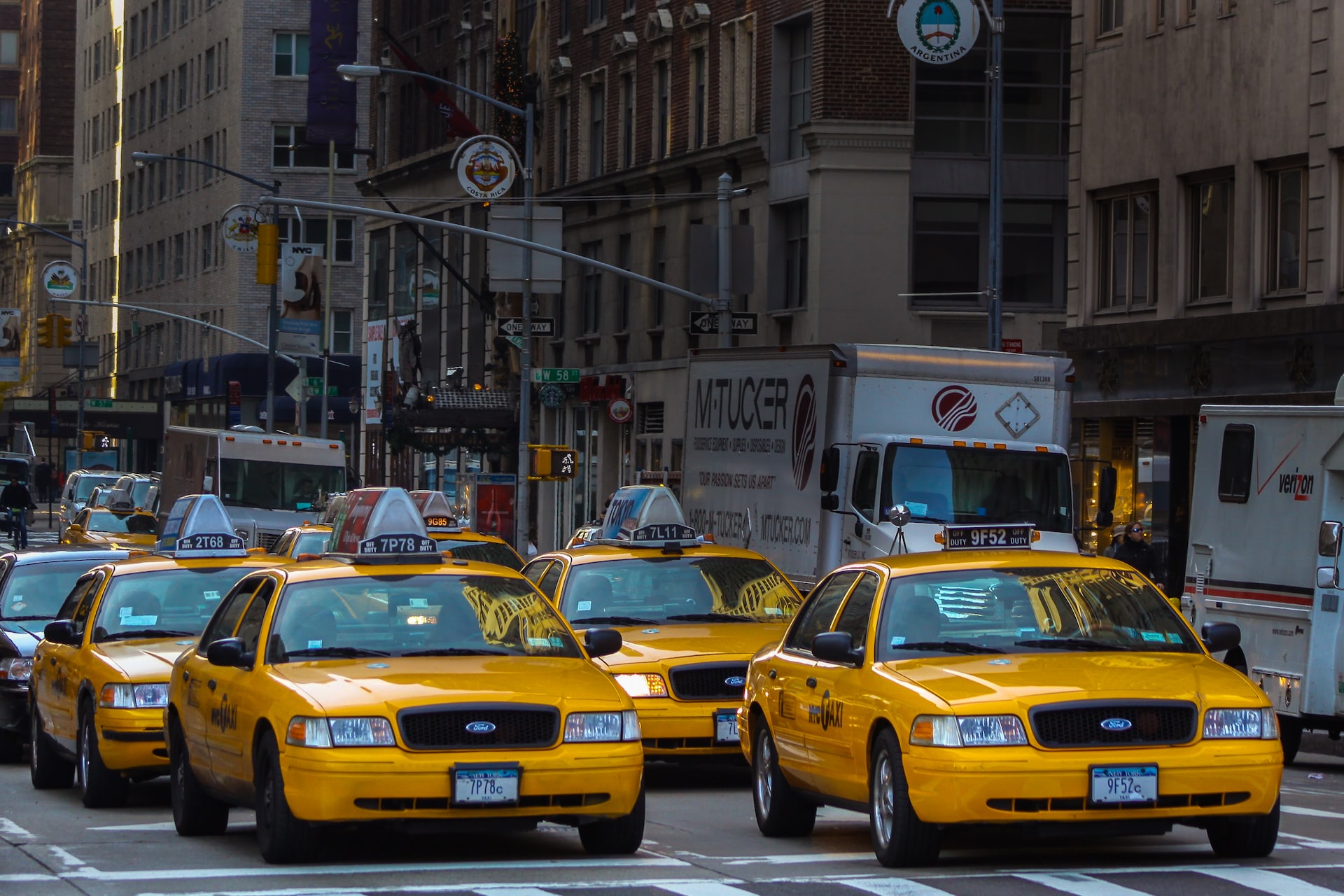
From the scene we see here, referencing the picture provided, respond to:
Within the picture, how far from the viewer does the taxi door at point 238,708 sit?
36.5 ft

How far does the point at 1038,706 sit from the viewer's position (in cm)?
1002

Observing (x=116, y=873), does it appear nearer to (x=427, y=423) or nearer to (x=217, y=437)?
(x=217, y=437)

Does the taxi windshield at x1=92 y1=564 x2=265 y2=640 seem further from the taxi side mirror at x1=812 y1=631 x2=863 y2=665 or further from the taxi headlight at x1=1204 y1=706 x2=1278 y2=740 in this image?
the taxi headlight at x1=1204 y1=706 x2=1278 y2=740

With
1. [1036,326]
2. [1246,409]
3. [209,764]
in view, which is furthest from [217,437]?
[209,764]

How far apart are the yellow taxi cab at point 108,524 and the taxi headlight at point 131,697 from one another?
18.7 metres

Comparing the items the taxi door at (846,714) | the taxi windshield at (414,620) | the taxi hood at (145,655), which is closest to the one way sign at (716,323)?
the taxi hood at (145,655)

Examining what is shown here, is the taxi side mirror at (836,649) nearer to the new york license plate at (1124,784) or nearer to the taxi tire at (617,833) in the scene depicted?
the taxi tire at (617,833)

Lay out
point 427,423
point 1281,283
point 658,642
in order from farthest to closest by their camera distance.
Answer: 1. point 427,423
2. point 1281,283
3. point 658,642

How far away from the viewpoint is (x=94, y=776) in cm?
1407

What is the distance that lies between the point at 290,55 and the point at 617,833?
7737 centimetres

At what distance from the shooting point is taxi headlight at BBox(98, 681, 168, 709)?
1390cm

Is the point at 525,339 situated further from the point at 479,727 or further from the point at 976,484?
the point at 479,727

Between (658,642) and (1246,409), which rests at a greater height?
(1246,409)

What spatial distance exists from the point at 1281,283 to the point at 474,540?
13.4 m
